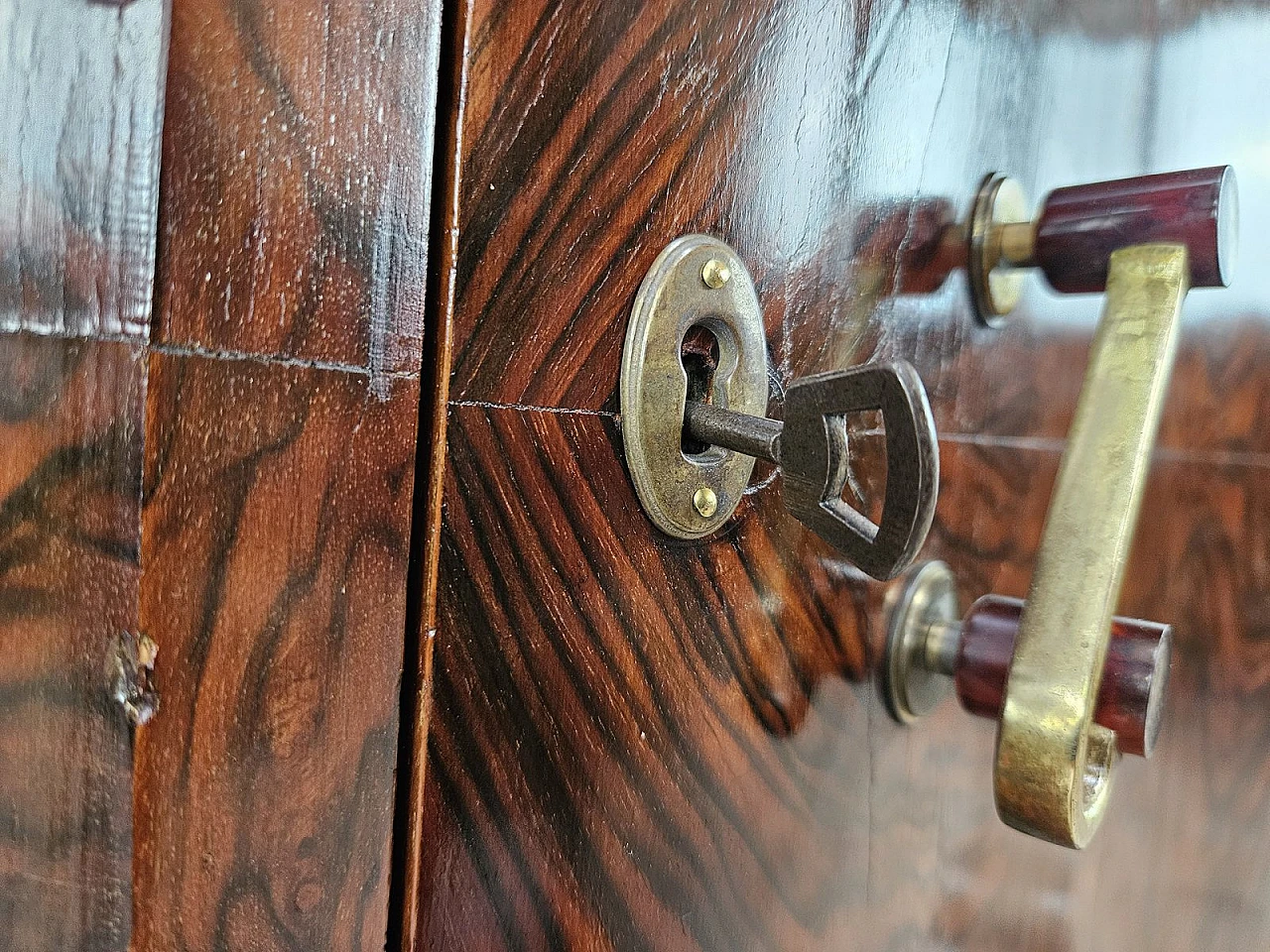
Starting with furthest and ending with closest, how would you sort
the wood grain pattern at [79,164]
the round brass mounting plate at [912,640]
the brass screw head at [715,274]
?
1. the round brass mounting plate at [912,640]
2. the brass screw head at [715,274]
3. the wood grain pattern at [79,164]

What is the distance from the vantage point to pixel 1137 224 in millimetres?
357

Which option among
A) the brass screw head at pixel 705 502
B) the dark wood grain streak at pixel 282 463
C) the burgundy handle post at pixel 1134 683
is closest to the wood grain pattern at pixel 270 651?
the dark wood grain streak at pixel 282 463

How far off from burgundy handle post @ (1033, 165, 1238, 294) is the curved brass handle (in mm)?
46

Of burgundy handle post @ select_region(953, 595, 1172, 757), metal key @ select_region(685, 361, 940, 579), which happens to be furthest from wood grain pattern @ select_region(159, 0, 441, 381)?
burgundy handle post @ select_region(953, 595, 1172, 757)

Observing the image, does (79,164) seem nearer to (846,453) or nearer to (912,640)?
(846,453)

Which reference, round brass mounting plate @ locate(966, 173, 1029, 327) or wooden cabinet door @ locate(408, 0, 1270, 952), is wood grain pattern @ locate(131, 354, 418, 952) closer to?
wooden cabinet door @ locate(408, 0, 1270, 952)

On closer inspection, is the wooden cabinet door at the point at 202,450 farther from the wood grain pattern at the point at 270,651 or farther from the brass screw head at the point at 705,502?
the brass screw head at the point at 705,502

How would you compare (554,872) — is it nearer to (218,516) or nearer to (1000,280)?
(218,516)

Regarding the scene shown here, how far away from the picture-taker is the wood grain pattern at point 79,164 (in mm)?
200

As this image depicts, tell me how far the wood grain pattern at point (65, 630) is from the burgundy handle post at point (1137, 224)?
0.33 m

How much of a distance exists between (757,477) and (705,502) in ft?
0.11

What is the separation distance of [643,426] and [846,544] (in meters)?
0.07

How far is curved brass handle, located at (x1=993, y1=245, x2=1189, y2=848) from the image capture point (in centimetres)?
26

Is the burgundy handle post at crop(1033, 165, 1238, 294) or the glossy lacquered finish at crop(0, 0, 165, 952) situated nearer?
the glossy lacquered finish at crop(0, 0, 165, 952)
